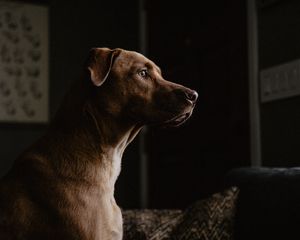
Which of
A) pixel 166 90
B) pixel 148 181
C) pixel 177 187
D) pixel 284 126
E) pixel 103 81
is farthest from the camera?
pixel 148 181

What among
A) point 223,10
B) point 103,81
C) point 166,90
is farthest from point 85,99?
point 223,10

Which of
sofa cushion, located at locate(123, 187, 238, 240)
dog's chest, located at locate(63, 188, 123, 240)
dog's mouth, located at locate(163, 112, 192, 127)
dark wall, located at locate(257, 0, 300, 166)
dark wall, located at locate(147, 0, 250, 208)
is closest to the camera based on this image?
dog's chest, located at locate(63, 188, 123, 240)

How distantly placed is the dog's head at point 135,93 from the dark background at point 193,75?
86 cm

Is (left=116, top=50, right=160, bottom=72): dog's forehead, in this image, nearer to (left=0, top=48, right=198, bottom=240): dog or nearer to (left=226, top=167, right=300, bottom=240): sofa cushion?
(left=0, top=48, right=198, bottom=240): dog

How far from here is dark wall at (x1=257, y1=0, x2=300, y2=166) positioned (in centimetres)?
253

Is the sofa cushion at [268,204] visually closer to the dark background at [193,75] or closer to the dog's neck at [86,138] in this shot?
the dark background at [193,75]

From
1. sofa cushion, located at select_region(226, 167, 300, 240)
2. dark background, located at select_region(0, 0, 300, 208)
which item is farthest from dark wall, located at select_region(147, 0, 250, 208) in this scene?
sofa cushion, located at select_region(226, 167, 300, 240)

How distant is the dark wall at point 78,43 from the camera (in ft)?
12.5

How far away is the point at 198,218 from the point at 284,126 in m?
0.75

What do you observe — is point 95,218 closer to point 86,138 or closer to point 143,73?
point 86,138

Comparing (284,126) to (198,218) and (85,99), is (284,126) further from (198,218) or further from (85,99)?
(85,99)

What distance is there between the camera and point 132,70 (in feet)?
6.20

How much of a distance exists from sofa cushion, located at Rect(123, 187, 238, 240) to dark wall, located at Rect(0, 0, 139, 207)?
5.63ft

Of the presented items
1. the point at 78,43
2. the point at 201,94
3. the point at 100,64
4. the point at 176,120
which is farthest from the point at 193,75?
the point at 100,64
